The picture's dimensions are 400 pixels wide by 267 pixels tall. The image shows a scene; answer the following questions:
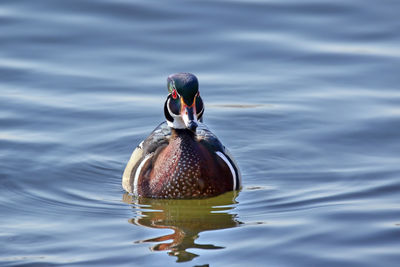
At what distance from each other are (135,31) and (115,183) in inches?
215

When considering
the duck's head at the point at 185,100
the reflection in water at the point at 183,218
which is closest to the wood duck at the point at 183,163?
the duck's head at the point at 185,100

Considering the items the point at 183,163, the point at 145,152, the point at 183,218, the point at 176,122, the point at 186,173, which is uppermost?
the point at 176,122

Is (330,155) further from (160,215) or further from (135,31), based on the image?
(135,31)

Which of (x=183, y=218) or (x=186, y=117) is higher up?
(x=186, y=117)

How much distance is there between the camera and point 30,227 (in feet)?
30.8

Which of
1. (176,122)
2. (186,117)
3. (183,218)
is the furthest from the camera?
(176,122)

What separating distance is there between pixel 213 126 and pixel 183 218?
3.40m

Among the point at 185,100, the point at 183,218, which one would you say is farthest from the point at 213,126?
the point at 183,218

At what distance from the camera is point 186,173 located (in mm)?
10453

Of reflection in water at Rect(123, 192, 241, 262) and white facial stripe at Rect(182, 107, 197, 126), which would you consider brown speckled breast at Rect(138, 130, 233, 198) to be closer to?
reflection in water at Rect(123, 192, 241, 262)

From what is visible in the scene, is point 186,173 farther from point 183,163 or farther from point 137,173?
point 137,173

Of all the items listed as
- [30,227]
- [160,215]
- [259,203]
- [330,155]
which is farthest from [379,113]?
[30,227]

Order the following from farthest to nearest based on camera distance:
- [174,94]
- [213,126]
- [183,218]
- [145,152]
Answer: [213,126] → [145,152] → [174,94] → [183,218]

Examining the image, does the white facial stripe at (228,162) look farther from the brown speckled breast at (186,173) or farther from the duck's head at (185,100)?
the duck's head at (185,100)
